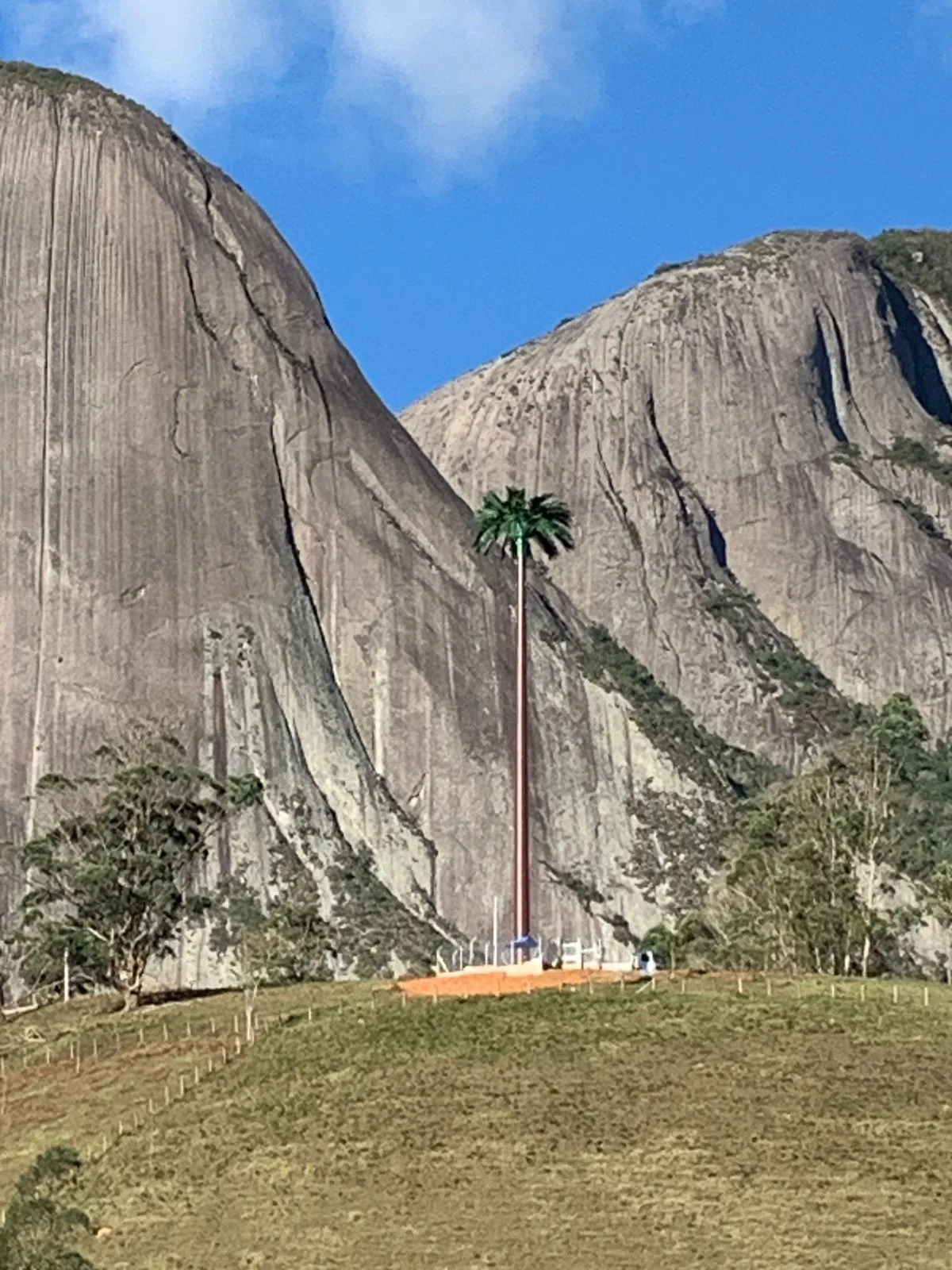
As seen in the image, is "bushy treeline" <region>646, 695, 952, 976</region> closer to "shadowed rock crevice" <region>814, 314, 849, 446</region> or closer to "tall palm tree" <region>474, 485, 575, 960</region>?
"tall palm tree" <region>474, 485, 575, 960</region>

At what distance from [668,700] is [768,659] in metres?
13.5

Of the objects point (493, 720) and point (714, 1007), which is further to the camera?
point (493, 720)

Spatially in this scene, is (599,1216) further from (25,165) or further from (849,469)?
(849,469)

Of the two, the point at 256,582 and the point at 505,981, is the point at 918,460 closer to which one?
the point at 256,582

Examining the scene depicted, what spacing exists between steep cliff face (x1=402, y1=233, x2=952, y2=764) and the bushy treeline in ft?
169

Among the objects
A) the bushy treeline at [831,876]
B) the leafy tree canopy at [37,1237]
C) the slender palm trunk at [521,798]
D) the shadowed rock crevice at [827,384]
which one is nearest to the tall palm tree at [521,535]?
the slender palm trunk at [521,798]

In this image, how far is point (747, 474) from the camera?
179500 mm

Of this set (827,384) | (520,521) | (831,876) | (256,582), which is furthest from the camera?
(827,384)

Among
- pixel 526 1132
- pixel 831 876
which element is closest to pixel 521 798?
pixel 831 876

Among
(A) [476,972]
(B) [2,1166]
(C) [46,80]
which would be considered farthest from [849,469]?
(B) [2,1166]

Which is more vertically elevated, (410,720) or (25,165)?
(25,165)

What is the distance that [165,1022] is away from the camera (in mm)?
68250

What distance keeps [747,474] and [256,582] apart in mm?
56413

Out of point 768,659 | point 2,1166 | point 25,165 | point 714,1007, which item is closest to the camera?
point 2,1166
